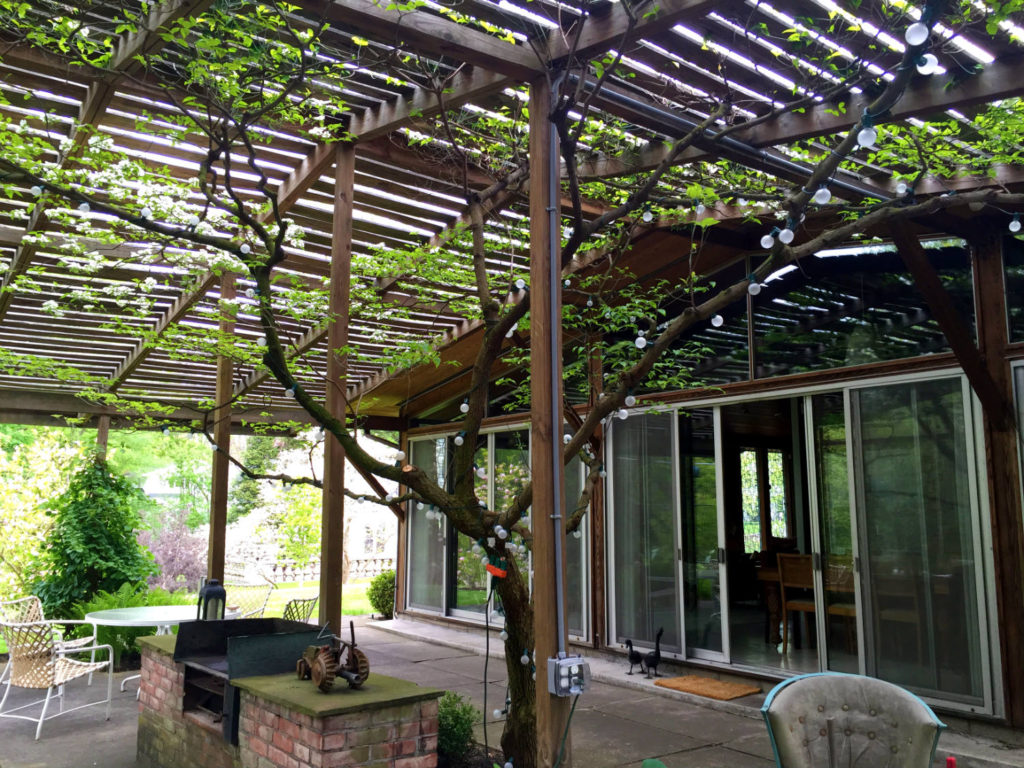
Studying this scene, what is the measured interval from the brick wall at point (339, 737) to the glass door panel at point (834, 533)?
3.65 m

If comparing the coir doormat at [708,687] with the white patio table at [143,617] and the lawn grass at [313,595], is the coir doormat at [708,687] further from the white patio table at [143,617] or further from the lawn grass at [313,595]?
the lawn grass at [313,595]

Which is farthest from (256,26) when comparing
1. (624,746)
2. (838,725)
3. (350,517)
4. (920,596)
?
(350,517)

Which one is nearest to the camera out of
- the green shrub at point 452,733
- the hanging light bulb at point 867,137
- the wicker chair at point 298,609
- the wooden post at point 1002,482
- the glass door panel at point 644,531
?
the hanging light bulb at point 867,137

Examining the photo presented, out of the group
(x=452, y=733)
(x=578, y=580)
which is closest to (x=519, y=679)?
(x=452, y=733)

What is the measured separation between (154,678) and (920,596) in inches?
196

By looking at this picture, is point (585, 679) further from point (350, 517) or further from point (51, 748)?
point (350, 517)

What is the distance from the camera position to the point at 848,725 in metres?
3.00

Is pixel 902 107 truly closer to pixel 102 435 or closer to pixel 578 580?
pixel 578 580

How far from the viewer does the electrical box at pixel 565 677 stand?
9.91 feet

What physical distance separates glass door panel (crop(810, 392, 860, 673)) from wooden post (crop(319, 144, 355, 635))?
3655 mm

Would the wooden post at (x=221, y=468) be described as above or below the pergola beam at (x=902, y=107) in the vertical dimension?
below

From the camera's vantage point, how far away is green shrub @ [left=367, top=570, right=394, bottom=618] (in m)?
11.0

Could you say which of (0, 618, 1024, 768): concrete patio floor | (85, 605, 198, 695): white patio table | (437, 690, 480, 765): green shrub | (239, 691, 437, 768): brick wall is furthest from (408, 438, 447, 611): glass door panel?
(239, 691, 437, 768): brick wall

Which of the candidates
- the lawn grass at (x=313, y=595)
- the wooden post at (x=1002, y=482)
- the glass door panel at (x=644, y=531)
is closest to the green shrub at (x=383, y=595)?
the lawn grass at (x=313, y=595)
